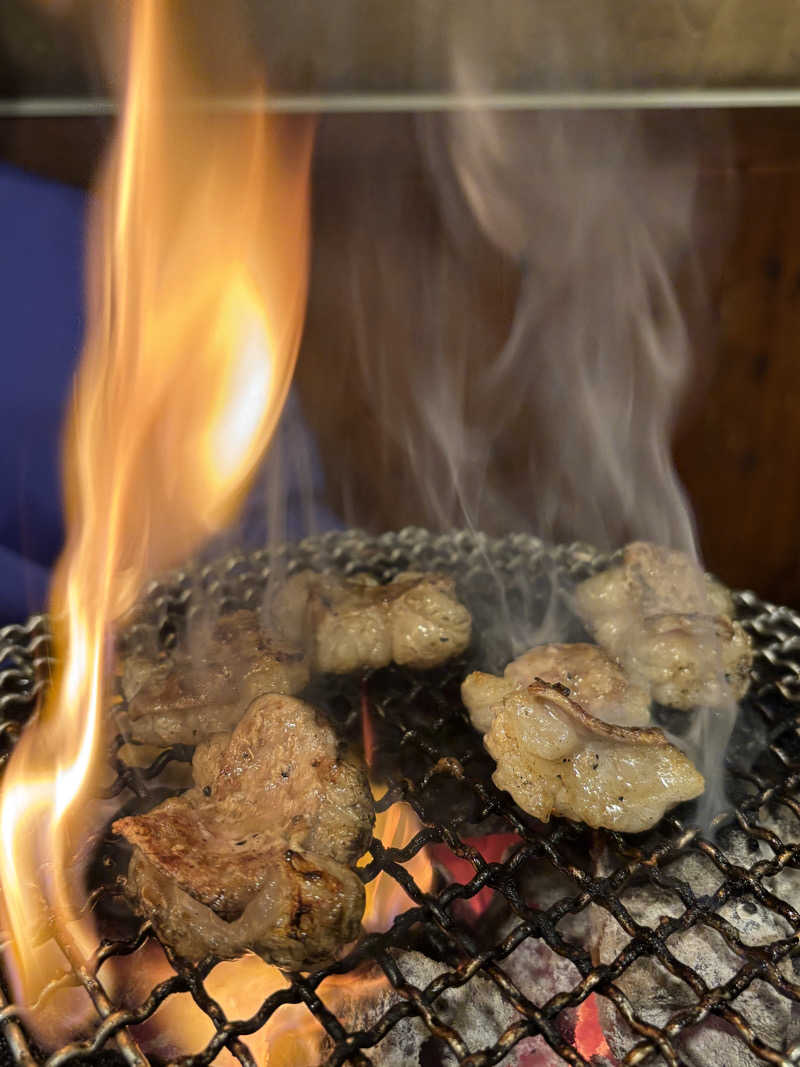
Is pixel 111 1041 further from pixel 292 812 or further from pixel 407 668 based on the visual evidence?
pixel 407 668

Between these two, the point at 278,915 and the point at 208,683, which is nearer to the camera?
the point at 278,915

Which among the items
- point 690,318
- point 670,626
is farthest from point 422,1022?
point 690,318

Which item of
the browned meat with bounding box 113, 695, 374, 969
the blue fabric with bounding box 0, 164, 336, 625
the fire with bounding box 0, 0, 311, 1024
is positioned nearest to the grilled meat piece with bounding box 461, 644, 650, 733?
the browned meat with bounding box 113, 695, 374, 969

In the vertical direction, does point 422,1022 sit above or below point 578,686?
below

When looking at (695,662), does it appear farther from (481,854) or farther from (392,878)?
(392,878)

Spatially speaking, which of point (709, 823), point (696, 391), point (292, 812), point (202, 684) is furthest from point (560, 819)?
point (696, 391)
